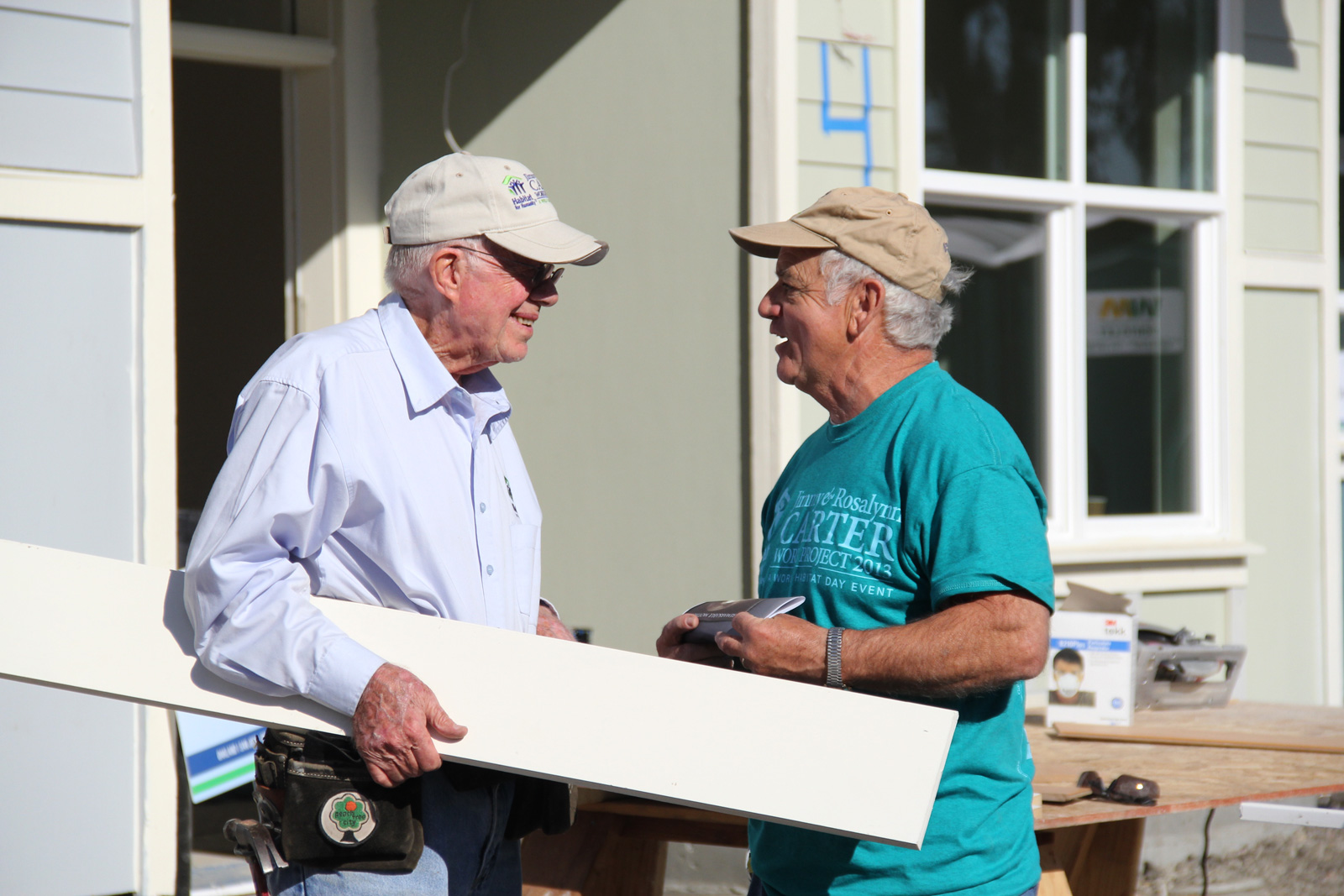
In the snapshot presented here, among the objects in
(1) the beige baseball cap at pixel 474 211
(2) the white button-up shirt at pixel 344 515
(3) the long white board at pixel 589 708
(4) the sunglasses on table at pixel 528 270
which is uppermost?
(1) the beige baseball cap at pixel 474 211

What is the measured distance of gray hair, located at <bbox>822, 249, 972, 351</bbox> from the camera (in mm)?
1819

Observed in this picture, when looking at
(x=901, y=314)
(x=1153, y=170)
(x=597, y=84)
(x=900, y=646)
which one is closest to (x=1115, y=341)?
(x=1153, y=170)

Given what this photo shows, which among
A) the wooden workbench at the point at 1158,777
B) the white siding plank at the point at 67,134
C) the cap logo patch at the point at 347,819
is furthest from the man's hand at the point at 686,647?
the white siding plank at the point at 67,134

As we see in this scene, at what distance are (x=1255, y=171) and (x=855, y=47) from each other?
2.13 metres

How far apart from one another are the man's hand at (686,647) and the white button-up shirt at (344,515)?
0.79 ft

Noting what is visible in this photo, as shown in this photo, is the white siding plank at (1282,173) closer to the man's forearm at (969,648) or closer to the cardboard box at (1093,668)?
the cardboard box at (1093,668)

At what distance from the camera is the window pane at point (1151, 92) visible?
15.5ft

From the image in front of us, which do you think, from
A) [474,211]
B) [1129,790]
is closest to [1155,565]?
[1129,790]

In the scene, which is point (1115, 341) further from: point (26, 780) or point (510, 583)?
point (26, 780)

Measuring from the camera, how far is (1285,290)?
16.4 feet

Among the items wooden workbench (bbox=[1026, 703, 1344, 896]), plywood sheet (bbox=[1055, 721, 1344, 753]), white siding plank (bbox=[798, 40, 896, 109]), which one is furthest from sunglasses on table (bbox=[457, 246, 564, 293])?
white siding plank (bbox=[798, 40, 896, 109])

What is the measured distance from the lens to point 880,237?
71.4 inches

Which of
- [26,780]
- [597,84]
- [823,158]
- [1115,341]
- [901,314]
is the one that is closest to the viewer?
[901,314]

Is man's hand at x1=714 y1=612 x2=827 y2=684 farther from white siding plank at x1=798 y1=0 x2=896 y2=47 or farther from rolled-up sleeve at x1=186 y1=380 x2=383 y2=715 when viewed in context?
white siding plank at x1=798 y1=0 x2=896 y2=47
